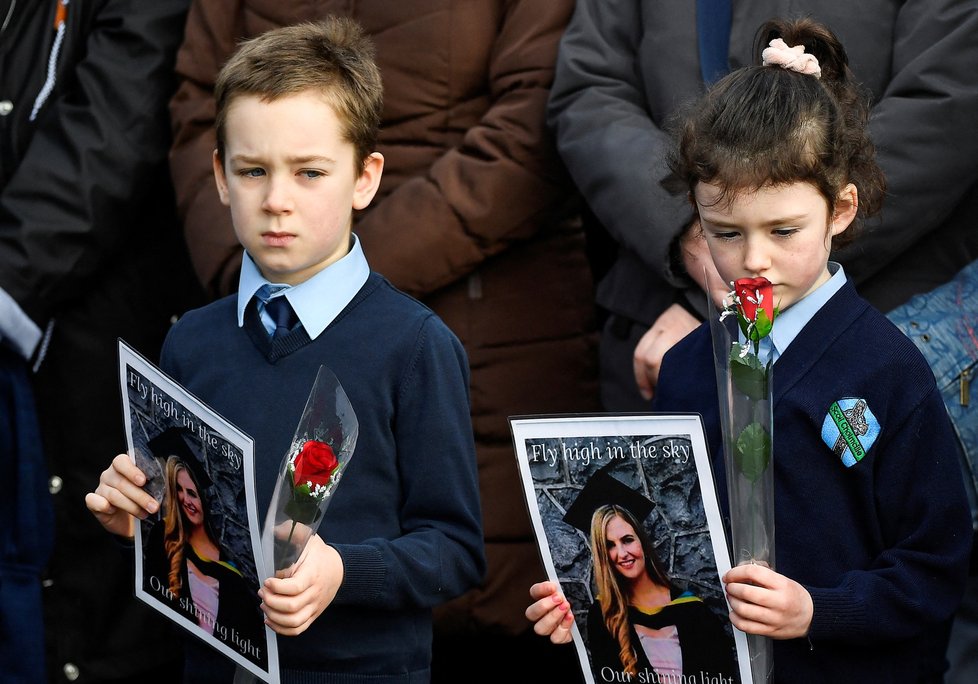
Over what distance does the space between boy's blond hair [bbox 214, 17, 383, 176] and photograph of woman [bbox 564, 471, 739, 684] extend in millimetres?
802

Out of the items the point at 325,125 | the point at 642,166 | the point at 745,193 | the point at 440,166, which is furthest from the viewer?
the point at 440,166

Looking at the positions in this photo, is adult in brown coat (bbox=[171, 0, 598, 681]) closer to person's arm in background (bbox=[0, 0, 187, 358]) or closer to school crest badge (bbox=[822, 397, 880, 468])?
person's arm in background (bbox=[0, 0, 187, 358])

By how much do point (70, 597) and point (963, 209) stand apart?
2.48 metres

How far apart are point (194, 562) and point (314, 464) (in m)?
0.42

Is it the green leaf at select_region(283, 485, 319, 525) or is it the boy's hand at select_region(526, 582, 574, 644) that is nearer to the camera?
the green leaf at select_region(283, 485, 319, 525)

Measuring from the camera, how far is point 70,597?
3.84 meters

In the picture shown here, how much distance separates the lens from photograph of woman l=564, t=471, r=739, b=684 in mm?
2047

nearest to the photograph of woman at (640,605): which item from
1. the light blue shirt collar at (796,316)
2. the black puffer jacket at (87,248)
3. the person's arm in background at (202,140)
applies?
the light blue shirt collar at (796,316)

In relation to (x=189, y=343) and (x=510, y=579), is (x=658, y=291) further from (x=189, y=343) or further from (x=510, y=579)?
(x=189, y=343)

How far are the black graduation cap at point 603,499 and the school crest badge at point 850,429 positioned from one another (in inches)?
13.4

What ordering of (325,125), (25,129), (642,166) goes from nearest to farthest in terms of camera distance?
(325,125), (642,166), (25,129)

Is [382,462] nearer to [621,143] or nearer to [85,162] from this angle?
[621,143]

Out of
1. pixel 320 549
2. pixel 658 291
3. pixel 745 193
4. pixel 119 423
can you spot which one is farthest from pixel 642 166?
pixel 119 423

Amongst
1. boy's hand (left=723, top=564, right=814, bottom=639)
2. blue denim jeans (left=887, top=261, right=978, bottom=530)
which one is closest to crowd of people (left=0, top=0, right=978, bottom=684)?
boy's hand (left=723, top=564, right=814, bottom=639)
